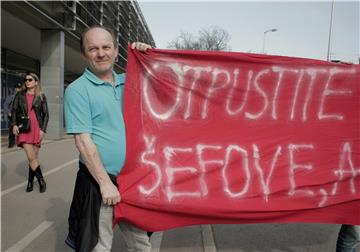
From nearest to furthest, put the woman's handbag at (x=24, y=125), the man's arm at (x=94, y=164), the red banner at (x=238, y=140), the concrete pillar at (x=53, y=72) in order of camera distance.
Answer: the man's arm at (x=94, y=164), the red banner at (x=238, y=140), the woman's handbag at (x=24, y=125), the concrete pillar at (x=53, y=72)

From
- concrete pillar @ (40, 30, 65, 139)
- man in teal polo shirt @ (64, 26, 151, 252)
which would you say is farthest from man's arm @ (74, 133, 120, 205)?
concrete pillar @ (40, 30, 65, 139)

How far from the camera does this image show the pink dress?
636cm

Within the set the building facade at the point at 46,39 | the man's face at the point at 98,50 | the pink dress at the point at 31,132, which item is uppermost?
the building facade at the point at 46,39

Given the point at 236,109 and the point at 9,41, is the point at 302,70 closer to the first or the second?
the point at 236,109

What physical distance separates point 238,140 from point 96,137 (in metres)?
1.19

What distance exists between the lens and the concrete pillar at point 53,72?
1628 centimetres

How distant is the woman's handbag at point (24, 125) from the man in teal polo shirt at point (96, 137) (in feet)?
13.6

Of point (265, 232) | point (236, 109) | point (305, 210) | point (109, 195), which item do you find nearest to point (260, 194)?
point (305, 210)

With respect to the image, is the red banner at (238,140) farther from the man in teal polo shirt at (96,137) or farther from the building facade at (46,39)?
the building facade at (46,39)

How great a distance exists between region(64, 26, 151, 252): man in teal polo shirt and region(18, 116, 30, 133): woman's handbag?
4147 mm

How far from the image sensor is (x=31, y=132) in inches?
251

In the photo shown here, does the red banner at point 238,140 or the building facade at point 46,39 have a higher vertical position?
the building facade at point 46,39

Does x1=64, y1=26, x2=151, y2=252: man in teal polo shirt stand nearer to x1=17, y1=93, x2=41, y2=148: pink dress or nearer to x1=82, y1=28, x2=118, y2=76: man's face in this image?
x1=82, y1=28, x2=118, y2=76: man's face

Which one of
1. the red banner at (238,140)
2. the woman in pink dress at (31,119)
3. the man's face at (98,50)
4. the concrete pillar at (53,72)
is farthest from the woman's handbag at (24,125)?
the concrete pillar at (53,72)
